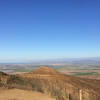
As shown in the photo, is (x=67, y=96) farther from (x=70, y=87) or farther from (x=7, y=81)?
(x=7, y=81)

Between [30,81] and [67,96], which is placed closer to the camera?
[67,96]

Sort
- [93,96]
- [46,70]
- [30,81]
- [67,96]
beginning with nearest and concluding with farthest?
[93,96] → [67,96] → [30,81] → [46,70]

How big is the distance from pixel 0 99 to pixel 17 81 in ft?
31.4

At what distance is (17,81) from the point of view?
30.4 m

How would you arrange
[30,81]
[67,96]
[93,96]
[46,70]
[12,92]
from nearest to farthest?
[93,96] < [67,96] < [12,92] < [30,81] < [46,70]

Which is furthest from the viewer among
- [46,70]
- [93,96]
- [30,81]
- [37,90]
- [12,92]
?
[46,70]

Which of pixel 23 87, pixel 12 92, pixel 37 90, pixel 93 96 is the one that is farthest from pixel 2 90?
pixel 93 96

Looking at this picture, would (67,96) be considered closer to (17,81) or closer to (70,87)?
(70,87)

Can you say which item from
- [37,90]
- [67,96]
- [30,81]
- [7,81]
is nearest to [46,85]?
[37,90]

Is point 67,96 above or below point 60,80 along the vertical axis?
below

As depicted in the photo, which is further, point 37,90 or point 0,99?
point 37,90

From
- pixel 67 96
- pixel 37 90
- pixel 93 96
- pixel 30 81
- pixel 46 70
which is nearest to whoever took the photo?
pixel 93 96

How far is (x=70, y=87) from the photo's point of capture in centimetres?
2370

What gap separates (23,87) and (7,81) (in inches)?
163
